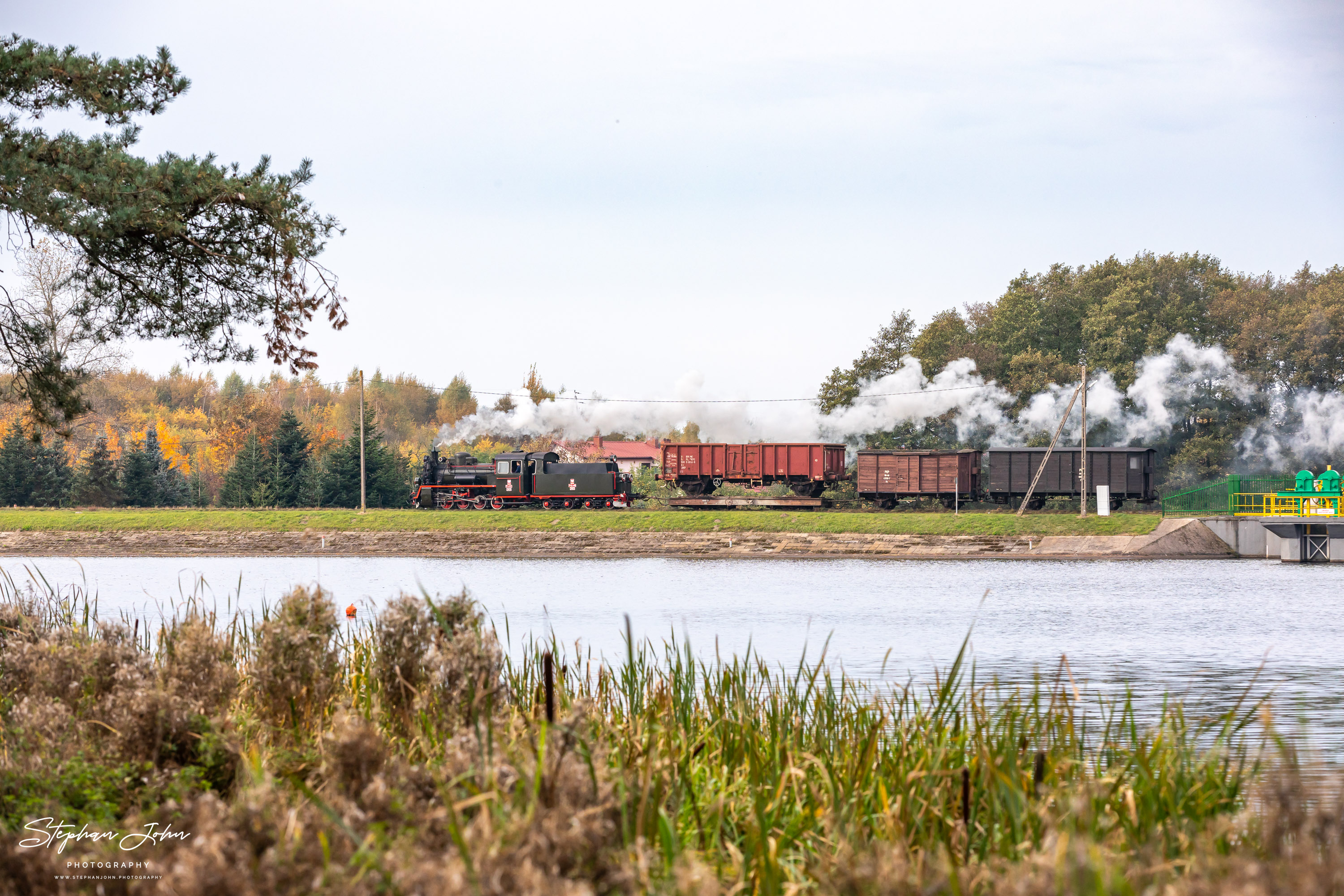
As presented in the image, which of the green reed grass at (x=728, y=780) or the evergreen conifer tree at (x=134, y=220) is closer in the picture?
the green reed grass at (x=728, y=780)

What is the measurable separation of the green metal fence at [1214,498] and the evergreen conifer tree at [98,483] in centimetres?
4435

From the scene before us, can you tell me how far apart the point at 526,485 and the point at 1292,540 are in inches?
1088

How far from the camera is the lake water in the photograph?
13.6 meters

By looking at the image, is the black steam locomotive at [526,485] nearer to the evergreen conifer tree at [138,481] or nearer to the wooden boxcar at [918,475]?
the wooden boxcar at [918,475]

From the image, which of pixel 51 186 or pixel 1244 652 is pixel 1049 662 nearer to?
pixel 1244 652

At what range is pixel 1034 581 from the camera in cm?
2803

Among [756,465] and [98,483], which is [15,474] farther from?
[756,465]

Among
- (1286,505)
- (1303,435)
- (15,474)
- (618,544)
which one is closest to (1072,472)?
(1286,505)

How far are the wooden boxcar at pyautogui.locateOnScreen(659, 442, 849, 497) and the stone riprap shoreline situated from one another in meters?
7.85

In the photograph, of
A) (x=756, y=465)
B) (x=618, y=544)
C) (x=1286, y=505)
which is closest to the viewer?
(x=1286, y=505)

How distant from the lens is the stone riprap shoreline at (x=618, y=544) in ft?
121

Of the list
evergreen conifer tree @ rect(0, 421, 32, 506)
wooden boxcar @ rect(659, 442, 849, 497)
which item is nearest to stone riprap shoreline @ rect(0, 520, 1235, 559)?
wooden boxcar @ rect(659, 442, 849, 497)

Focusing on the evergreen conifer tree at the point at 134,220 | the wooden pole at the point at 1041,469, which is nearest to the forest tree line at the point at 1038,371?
the wooden pole at the point at 1041,469

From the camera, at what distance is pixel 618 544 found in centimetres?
4072
